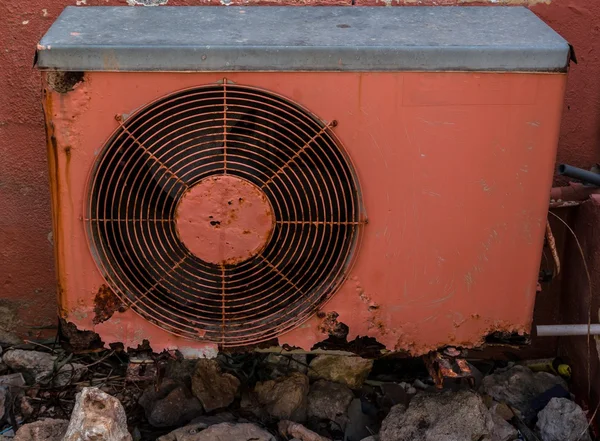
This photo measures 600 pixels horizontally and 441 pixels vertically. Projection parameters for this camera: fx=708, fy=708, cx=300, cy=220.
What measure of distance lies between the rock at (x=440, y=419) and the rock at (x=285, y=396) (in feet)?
1.36

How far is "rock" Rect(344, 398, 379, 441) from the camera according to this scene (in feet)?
9.45

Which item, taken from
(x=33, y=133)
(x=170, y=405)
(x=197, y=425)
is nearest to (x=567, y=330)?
Result: (x=197, y=425)

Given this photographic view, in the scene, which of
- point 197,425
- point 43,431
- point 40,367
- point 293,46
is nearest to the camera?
point 293,46

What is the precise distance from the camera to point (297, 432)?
2.75 meters

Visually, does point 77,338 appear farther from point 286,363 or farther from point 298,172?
point 286,363

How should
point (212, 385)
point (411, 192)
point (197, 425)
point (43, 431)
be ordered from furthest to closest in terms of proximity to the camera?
point (212, 385), point (197, 425), point (43, 431), point (411, 192)

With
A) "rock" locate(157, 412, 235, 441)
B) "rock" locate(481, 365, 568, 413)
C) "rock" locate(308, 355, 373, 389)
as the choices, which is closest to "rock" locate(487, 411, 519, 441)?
"rock" locate(481, 365, 568, 413)

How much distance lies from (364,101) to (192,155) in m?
0.57

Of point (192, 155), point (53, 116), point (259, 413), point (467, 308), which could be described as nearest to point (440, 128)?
point (467, 308)

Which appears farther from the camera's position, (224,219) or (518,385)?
(518,385)

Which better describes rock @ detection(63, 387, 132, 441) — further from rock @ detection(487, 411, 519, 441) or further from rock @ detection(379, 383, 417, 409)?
rock @ detection(487, 411, 519, 441)

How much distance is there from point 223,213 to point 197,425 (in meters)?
0.96

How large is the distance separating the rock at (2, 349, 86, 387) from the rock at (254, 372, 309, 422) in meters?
0.81

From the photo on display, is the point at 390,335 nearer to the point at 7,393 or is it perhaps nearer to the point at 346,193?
the point at 346,193
